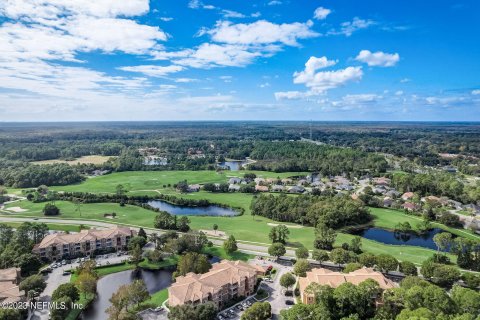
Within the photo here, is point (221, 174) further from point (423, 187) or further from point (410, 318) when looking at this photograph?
point (410, 318)

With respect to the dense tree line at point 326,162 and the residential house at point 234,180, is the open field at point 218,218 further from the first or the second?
the dense tree line at point 326,162

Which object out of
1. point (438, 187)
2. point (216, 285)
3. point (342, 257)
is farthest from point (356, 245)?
point (438, 187)

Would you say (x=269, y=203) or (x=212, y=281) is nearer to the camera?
(x=212, y=281)

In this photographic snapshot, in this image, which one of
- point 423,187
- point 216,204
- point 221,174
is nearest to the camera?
point 216,204

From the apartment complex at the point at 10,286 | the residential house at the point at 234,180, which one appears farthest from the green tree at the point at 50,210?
the residential house at the point at 234,180

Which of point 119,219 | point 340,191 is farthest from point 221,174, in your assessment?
point 119,219

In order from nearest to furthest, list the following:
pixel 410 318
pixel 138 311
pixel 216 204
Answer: pixel 410 318 < pixel 138 311 < pixel 216 204
